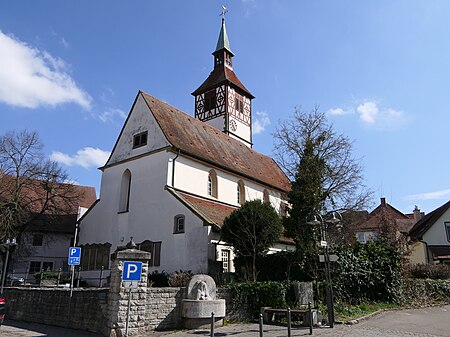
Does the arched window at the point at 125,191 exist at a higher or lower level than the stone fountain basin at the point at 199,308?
higher

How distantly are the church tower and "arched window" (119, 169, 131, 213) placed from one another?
44.8ft

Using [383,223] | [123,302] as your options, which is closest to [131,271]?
[123,302]

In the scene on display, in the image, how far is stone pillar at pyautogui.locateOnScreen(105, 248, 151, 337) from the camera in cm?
1111

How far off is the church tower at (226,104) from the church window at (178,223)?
1710 centimetres

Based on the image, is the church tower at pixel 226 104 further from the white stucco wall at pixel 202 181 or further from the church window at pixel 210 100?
the white stucco wall at pixel 202 181

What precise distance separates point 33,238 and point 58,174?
8.02 metres

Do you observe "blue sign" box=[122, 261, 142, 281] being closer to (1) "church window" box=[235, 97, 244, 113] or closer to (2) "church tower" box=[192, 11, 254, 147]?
(2) "church tower" box=[192, 11, 254, 147]

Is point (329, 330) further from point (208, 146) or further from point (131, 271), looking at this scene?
point (208, 146)

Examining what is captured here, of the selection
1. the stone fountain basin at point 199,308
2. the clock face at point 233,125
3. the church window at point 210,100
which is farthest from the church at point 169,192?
the church window at point 210,100

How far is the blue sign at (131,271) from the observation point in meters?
10.3

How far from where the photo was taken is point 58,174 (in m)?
31.0

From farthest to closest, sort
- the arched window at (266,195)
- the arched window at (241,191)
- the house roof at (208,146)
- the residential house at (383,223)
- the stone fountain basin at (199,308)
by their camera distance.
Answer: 1. the residential house at (383,223)
2. the arched window at (266,195)
3. the arched window at (241,191)
4. the house roof at (208,146)
5. the stone fountain basin at (199,308)

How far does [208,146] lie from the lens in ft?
90.0

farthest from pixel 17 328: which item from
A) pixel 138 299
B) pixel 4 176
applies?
pixel 4 176
